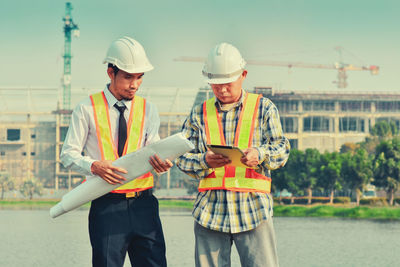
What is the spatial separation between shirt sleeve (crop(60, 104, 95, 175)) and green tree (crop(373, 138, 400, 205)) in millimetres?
58096

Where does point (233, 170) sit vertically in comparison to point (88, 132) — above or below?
below

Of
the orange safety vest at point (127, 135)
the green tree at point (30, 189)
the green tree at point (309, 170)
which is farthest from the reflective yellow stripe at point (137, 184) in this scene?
the green tree at point (30, 189)

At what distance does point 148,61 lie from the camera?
4.88m

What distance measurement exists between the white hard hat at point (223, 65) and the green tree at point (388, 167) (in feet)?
190

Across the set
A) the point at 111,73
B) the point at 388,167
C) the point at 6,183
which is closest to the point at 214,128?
the point at 111,73

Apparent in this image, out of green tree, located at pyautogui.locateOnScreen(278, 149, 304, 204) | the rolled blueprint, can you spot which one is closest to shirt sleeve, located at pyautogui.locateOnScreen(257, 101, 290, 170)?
the rolled blueprint

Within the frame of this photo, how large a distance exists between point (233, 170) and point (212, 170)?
125 millimetres

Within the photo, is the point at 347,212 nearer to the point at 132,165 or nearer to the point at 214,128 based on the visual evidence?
the point at 214,128

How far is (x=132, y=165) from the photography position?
4633 mm

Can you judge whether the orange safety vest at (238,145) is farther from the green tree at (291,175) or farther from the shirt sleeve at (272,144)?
the green tree at (291,175)

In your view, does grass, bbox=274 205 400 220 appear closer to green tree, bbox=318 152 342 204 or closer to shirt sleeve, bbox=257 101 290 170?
green tree, bbox=318 152 342 204

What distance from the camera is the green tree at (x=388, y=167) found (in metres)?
61.8

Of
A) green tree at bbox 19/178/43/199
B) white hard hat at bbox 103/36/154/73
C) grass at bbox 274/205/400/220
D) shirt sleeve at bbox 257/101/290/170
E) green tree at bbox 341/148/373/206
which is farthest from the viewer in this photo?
green tree at bbox 19/178/43/199

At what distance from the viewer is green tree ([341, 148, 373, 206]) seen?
63.6m
